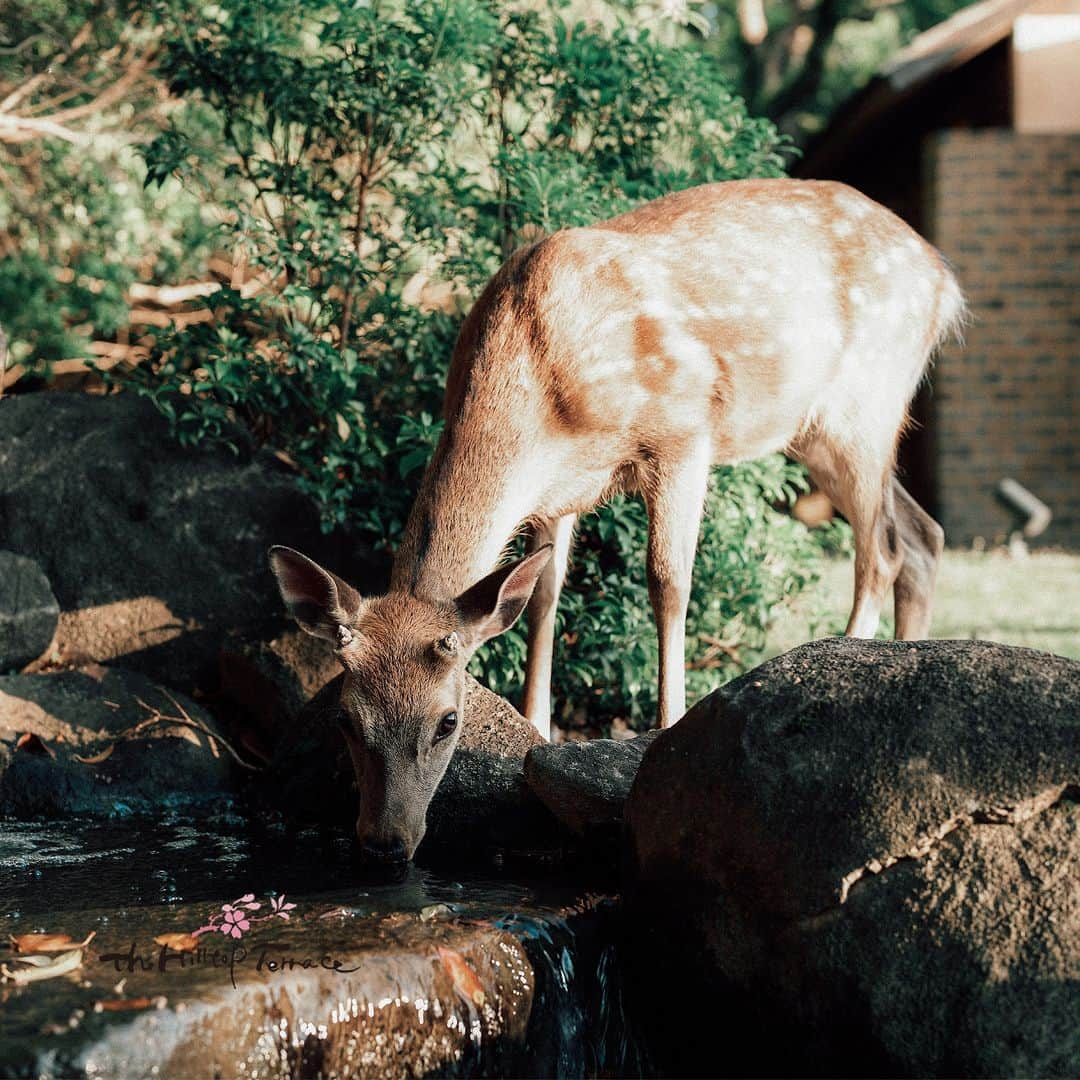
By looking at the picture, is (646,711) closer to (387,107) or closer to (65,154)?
(387,107)

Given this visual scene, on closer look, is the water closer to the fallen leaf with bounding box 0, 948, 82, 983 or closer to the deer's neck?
the fallen leaf with bounding box 0, 948, 82, 983

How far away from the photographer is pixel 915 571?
23.3 ft

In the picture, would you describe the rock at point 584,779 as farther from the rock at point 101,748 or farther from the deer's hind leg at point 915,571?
the deer's hind leg at point 915,571

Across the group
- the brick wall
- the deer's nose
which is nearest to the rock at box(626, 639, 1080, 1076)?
the deer's nose

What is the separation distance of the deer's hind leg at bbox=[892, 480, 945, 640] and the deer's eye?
3.02 m

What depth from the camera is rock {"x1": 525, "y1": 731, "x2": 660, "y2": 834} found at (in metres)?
4.75

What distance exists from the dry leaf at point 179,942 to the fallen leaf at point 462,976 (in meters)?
0.62

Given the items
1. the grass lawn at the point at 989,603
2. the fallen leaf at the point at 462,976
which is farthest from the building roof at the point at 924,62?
the fallen leaf at the point at 462,976

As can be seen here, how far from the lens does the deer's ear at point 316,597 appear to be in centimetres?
478

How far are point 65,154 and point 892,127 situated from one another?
9133 mm

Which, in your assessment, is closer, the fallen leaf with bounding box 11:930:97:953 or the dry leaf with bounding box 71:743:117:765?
the fallen leaf with bounding box 11:930:97:953

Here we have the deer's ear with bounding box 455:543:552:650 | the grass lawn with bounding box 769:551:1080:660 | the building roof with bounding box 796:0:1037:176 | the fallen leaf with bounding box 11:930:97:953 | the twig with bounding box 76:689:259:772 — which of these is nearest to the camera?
the fallen leaf with bounding box 11:930:97:953

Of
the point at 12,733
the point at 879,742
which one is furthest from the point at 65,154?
the point at 879,742

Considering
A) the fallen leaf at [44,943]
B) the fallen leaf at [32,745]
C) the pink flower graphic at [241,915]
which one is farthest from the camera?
the fallen leaf at [32,745]
